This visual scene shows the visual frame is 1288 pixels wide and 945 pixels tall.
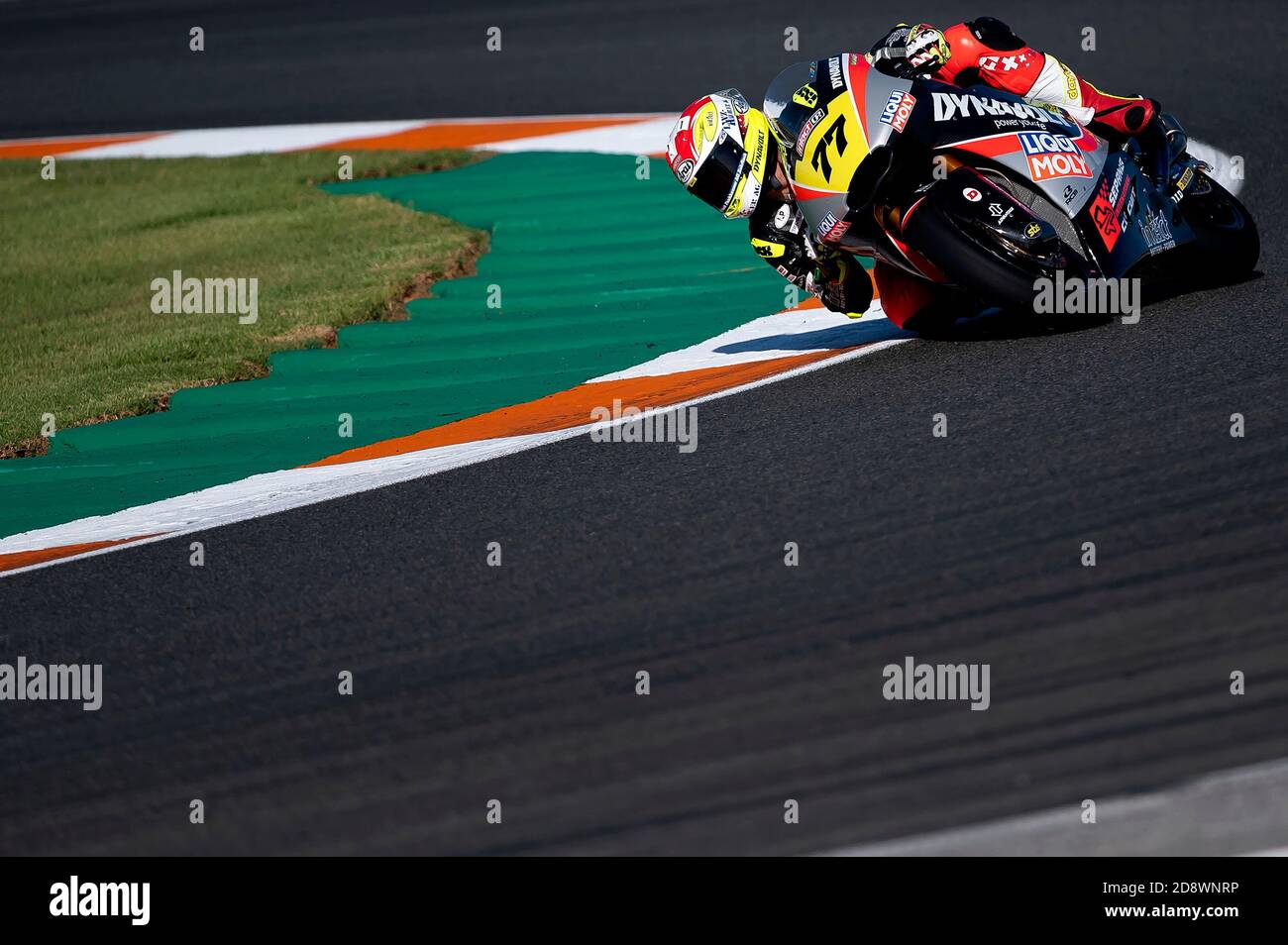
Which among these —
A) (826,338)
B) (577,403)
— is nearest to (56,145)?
(577,403)

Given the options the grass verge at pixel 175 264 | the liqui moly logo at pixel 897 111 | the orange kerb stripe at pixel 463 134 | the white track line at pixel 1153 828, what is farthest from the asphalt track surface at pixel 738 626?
the orange kerb stripe at pixel 463 134

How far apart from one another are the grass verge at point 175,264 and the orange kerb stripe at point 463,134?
0.96 ft

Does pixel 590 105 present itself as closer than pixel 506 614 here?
No

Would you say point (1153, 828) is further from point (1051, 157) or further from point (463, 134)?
point (463, 134)

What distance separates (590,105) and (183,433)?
703cm

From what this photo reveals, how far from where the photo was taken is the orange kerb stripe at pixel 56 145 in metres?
14.8

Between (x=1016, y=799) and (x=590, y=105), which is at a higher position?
(x=590, y=105)

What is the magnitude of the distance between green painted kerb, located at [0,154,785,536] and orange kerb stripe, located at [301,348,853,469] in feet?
0.53

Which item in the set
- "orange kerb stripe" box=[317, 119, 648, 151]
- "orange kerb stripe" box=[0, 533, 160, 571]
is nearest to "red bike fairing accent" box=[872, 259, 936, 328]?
"orange kerb stripe" box=[0, 533, 160, 571]

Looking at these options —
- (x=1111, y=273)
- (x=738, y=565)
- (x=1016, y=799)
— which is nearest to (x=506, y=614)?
(x=738, y=565)

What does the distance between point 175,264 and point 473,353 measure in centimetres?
357

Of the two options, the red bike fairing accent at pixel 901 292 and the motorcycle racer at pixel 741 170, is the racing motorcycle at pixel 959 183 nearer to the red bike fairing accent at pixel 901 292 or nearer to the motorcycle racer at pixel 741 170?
the motorcycle racer at pixel 741 170

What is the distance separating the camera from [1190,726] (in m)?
3.53
